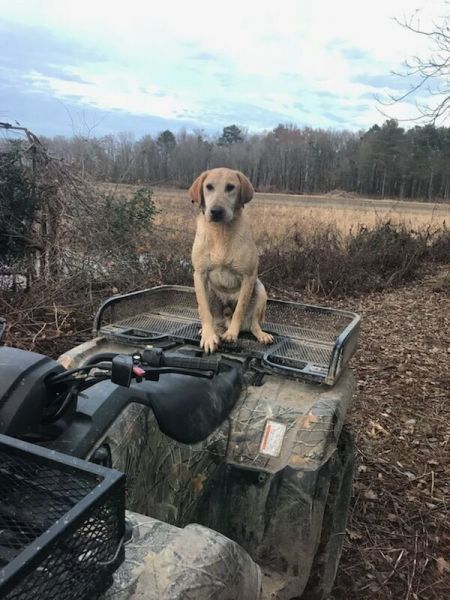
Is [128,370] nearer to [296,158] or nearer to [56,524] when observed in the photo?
[56,524]

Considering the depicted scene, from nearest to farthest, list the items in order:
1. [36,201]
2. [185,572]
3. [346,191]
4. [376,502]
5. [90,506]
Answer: [90,506], [185,572], [376,502], [36,201], [346,191]

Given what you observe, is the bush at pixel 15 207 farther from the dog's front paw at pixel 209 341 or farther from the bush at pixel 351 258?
the dog's front paw at pixel 209 341

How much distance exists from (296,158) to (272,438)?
44282 millimetres

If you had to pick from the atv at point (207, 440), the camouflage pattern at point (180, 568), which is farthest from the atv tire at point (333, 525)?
the camouflage pattern at point (180, 568)

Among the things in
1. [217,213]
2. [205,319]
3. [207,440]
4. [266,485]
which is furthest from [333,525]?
[217,213]

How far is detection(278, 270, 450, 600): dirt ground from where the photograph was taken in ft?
10.2

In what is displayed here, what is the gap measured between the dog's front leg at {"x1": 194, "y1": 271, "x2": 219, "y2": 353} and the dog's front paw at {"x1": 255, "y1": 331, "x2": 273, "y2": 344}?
0.30 m

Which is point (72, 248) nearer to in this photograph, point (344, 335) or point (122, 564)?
point (344, 335)

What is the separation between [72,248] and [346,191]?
3820 cm

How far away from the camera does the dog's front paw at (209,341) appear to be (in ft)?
9.66

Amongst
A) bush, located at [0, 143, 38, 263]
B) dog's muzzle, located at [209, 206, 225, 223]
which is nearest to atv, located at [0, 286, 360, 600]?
dog's muzzle, located at [209, 206, 225, 223]

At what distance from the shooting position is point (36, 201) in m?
7.07

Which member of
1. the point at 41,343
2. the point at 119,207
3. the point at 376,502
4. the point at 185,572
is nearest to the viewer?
the point at 185,572

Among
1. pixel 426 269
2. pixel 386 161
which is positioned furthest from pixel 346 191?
pixel 426 269
